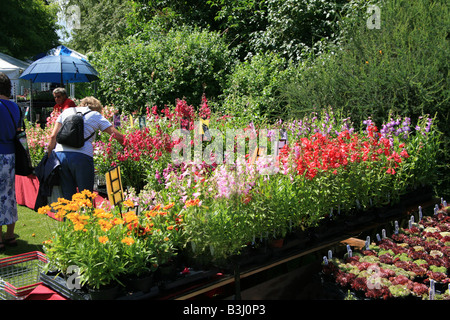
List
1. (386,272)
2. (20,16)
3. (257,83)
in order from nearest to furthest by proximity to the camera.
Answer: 1. (386,272)
2. (257,83)
3. (20,16)

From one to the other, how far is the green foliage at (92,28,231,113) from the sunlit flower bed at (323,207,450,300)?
6273mm

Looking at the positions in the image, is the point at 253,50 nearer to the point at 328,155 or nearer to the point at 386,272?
the point at 328,155

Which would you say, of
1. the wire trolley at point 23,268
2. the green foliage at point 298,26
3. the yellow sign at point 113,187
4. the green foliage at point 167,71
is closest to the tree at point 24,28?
the green foliage at point 167,71

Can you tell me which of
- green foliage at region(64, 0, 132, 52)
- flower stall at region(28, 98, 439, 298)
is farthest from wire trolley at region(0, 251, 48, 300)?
green foliage at region(64, 0, 132, 52)

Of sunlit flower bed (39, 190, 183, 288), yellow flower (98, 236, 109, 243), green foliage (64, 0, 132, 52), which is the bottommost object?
sunlit flower bed (39, 190, 183, 288)

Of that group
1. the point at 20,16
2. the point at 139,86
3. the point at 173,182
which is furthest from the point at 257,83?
the point at 20,16

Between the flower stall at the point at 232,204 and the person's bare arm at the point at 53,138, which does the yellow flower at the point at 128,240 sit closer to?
the flower stall at the point at 232,204

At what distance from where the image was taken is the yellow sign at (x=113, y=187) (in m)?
2.62

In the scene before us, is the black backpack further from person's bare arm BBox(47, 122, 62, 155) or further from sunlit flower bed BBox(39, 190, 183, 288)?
sunlit flower bed BBox(39, 190, 183, 288)

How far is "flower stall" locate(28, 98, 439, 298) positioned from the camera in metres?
2.25

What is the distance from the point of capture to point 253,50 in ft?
32.8

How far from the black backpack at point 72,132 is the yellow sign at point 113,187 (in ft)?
4.15

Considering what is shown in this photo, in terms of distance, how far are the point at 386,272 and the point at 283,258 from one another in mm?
680

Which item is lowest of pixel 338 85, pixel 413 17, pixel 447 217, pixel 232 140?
pixel 447 217
